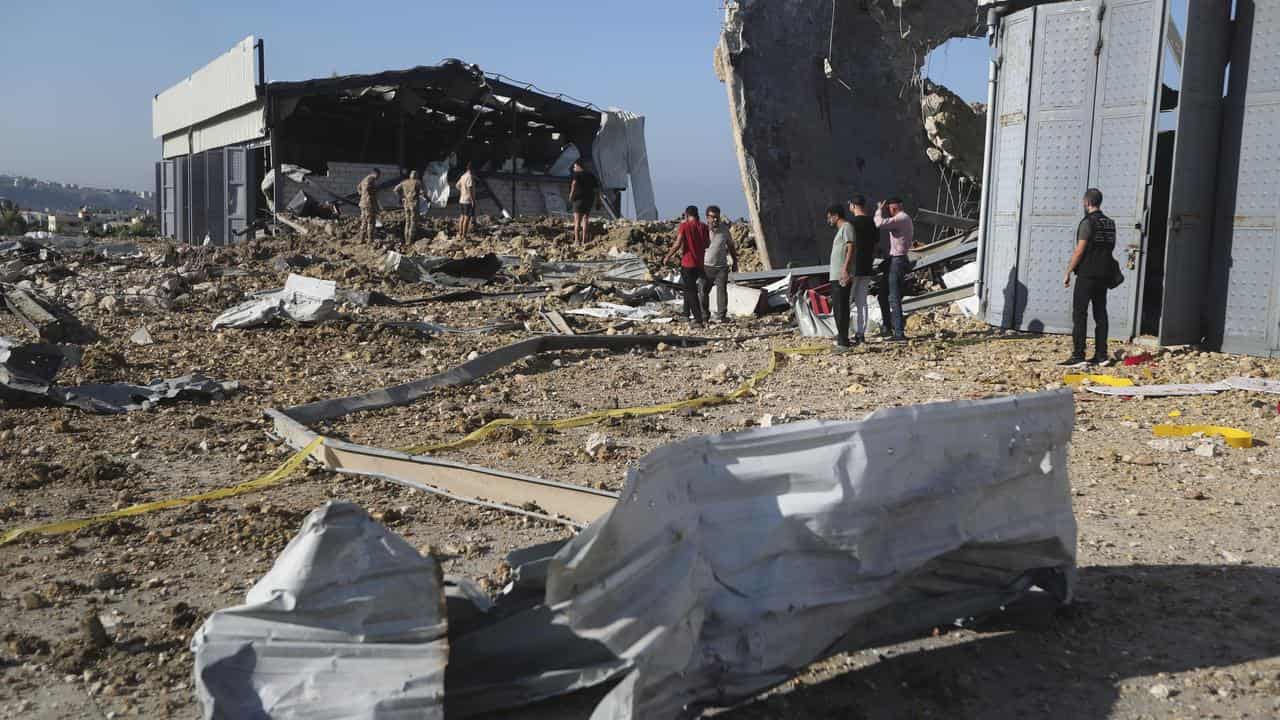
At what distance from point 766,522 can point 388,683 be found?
1.08 meters

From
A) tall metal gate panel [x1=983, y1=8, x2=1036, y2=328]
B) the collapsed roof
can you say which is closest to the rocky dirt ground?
tall metal gate panel [x1=983, y1=8, x2=1036, y2=328]

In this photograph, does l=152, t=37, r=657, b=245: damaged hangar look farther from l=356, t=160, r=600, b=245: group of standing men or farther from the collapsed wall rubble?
the collapsed wall rubble

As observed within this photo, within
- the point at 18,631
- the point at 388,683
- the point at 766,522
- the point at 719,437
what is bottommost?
the point at 18,631

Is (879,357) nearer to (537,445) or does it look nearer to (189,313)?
(537,445)

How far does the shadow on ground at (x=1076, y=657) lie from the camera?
2.98 metres

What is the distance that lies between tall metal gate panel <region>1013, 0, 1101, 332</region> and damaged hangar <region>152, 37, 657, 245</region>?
1602 centimetres

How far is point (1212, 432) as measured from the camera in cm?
645

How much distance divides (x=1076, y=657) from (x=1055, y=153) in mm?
8357

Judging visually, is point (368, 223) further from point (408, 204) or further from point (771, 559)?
point (771, 559)

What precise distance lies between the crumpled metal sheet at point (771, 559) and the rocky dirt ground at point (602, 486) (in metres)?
0.26

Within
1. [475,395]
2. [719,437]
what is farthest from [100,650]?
[475,395]

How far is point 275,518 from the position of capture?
15.5ft

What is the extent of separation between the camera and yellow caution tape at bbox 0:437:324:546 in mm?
4539

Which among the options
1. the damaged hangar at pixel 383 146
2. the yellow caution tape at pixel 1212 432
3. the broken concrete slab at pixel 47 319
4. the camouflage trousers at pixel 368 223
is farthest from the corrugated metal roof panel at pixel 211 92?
the yellow caution tape at pixel 1212 432
